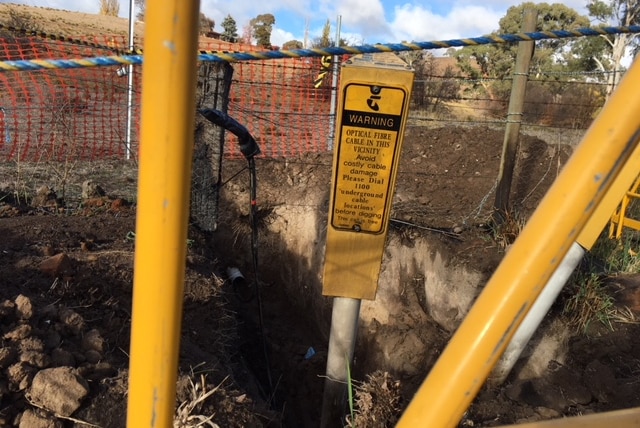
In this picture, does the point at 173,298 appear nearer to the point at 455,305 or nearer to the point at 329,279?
the point at 329,279

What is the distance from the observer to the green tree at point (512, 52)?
1991 centimetres

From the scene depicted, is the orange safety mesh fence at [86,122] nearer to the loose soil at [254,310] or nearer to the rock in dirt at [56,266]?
the loose soil at [254,310]

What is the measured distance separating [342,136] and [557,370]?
2.17 metres

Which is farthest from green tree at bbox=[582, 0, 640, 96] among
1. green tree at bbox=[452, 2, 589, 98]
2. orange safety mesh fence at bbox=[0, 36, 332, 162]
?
orange safety mesh fence at bbox=[0, 36, 332, 162]

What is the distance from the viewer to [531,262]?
889 millimetres

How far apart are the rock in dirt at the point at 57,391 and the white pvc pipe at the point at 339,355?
1.22m

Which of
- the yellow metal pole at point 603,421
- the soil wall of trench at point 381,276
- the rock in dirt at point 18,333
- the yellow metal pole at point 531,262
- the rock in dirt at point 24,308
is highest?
the yellow metal pole at point 531,262

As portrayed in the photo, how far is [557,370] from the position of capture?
10.8 ft

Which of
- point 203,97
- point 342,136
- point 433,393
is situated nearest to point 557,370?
point 342,136

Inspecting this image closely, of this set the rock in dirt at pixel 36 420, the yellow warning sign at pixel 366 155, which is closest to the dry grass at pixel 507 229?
the yellow warning sign at pixel 366 155

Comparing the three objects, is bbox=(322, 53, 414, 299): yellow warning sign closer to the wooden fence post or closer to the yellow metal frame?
the yellow metal frame

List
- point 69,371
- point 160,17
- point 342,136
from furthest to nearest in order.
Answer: point 342,136 → point 69,371 → point 160,17

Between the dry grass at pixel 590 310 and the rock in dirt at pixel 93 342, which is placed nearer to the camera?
the rock in dirt at pixel 93 342

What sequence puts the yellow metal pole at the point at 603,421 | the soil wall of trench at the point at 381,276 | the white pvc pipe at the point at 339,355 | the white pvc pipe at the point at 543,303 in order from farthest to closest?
the soil wall of trench at the point at 381,276 < the white pvc pipe at the point at 543,303 < the white pvc pipe at the point at 339,355 < the yellow metal pole at the point at 603,421
